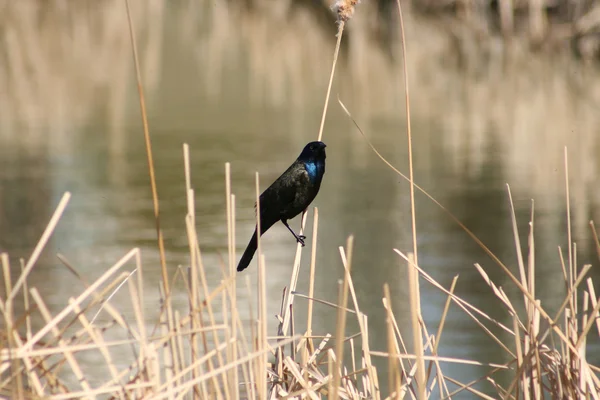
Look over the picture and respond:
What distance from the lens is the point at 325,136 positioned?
27.9 ft

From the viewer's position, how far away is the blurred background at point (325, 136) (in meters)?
5.33

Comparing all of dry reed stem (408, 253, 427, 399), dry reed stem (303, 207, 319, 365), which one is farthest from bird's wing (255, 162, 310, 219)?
dry reed stem (408, 253, 427, 399)

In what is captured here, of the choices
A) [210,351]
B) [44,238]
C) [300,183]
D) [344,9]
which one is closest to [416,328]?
[210,351]

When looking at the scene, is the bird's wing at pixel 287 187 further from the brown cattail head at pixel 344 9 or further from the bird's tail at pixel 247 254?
the brown cattail head at pixel 344 9

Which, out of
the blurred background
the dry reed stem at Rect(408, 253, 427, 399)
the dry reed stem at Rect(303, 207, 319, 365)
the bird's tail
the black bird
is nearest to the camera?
the dry reed stem at Rect(408, 253, 427, 399)

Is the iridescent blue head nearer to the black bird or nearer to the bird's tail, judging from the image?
the black bird

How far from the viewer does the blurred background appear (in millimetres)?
5328

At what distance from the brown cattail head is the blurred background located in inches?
76.8

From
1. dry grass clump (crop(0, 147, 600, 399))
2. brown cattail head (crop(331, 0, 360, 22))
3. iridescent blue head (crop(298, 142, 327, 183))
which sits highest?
brown cattail head (crop(331, 0, 360, 22))

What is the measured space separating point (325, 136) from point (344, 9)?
21.0 feet

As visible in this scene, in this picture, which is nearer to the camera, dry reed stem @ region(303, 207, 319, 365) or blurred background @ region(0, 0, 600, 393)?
dry reed stem @ region(303, 207, 319, 365)

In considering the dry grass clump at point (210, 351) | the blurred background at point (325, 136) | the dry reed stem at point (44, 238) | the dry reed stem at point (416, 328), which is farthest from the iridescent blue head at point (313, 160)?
the blurred background at point (325, 136)

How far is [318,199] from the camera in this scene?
6.75 m

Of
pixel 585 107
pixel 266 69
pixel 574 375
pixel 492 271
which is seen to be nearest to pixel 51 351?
pixel 574 375
